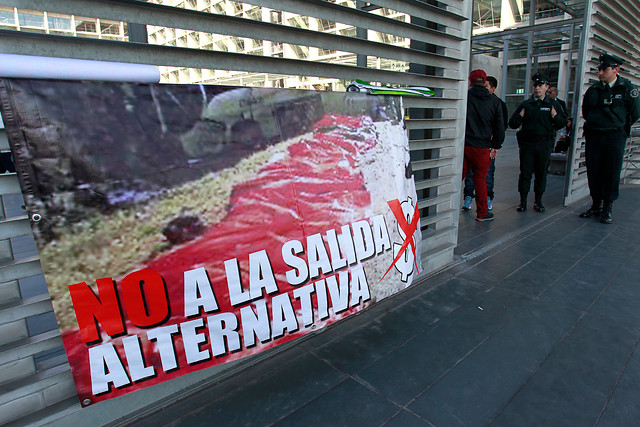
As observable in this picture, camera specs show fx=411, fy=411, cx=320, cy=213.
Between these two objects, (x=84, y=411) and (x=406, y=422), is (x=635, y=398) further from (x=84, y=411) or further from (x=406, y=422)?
(x=84, y=411)

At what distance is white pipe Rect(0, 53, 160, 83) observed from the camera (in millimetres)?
1453

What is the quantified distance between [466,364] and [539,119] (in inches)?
182

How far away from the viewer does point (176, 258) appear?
1812 mm

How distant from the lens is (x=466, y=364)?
246 cm

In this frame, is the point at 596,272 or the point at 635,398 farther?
the point at 596,272

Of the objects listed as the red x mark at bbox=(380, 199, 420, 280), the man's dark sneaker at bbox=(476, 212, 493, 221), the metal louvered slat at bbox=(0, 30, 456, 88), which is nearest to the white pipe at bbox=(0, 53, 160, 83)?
the metal louvered slat at bbox=(0, 30, 456, 88)

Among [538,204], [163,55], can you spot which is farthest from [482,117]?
[163,55]

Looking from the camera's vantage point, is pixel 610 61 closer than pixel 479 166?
Yes

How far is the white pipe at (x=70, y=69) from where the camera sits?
145 cm

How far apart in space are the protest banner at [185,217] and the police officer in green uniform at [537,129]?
4.39 metres

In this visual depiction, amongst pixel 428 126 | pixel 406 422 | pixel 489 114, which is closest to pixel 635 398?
pixel 406 422

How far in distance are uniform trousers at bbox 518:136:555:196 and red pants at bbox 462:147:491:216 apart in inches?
39.3

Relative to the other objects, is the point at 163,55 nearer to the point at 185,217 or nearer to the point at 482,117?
the point at 185,217

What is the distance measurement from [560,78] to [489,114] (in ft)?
67.4
